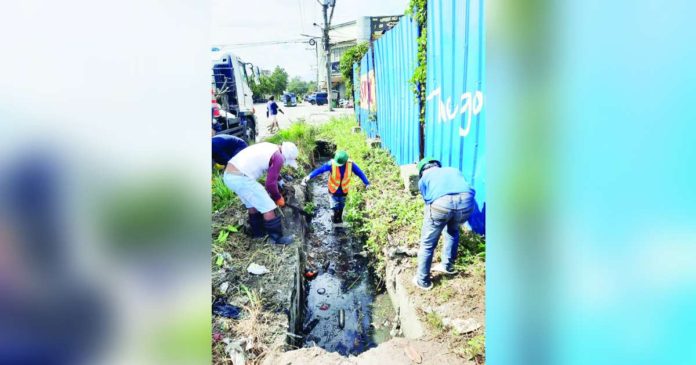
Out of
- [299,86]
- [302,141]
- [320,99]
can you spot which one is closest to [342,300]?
[302,141]

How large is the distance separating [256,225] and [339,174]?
137 cm

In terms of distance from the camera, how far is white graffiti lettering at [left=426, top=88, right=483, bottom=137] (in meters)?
3.60

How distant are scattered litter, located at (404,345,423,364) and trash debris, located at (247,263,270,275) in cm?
177

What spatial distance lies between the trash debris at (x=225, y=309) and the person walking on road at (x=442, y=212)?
1.55 meters

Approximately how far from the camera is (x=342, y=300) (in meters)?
4.34

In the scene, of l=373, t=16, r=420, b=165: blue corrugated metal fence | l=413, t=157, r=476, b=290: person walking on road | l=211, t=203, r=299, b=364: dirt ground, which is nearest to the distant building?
l=373, t=16, r=420, b=165: blue corrugated metal fence
